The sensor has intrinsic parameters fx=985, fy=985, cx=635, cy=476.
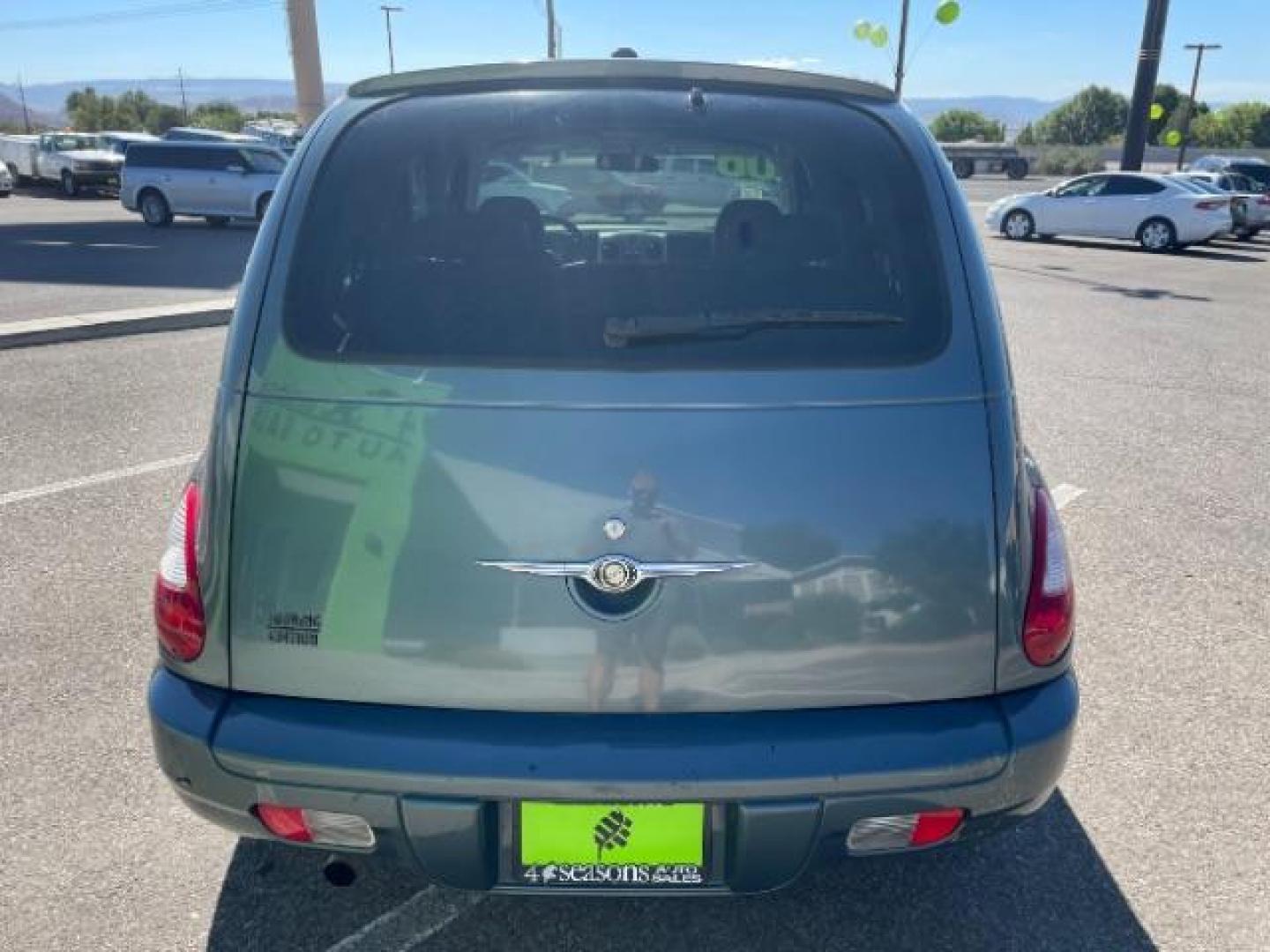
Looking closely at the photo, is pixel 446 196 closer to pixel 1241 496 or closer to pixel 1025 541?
pixel 1025 541

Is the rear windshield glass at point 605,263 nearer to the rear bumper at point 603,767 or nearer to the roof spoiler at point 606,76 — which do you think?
the roof spoiler at point 606,76

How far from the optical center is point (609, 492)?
1683 millimetres

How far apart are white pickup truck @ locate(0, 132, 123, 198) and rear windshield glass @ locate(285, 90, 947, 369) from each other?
29691 millimetres

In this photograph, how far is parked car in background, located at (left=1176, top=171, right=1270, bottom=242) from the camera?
66.6ft

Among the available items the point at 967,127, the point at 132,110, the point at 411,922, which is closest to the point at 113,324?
the point at 411,922

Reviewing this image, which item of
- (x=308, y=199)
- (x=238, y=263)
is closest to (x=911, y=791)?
(x=308, y=199)

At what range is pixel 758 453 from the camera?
171 cm

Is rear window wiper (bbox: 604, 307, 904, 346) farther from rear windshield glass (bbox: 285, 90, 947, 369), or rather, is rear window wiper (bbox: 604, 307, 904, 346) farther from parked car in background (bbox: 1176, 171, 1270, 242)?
parked car in background (bbox: 1176, 171, 1270, 242)

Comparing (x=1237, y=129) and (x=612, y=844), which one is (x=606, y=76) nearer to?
(x=612, y=844)

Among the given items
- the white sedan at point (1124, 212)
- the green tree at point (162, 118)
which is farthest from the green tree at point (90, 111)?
the white sedan at point (1124, 212)

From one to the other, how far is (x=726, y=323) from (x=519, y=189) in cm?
171

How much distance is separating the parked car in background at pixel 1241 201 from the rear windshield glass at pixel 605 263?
70.1 ft

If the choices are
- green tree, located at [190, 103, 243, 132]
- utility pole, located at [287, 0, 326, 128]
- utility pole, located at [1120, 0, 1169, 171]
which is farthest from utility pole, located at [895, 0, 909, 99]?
green tree, located at [190, 103, 243, 132]

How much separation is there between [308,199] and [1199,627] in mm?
3461
